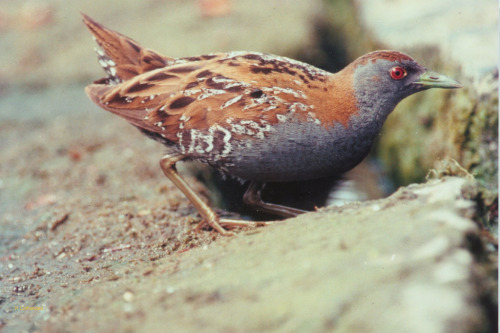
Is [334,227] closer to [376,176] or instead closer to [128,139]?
[376,176]

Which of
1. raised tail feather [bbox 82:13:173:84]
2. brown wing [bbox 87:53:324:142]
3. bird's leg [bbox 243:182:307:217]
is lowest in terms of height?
bird's leg [bbox 243:182:307:217]

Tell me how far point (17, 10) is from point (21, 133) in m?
3.36

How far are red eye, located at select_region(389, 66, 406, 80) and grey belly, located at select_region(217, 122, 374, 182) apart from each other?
45 cm

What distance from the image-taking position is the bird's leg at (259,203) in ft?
14.9

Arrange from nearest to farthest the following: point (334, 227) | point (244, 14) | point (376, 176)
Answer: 1. point (334, 227)
2. point (376, 176)
3. point (244, 14)

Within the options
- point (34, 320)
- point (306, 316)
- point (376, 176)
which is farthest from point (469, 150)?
point (34, 320)

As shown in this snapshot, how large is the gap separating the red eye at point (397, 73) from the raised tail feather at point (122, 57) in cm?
175

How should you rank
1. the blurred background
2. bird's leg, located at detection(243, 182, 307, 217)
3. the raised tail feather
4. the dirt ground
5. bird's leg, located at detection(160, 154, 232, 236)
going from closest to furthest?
the dirt ground → bird's leg, located at detection(160, 154, 232, 236) → bird's leg, located at detection(243, 182, 307, 217) → the raised tail feather → the blurred background

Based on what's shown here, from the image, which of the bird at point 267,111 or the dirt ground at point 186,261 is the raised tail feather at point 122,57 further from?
the dirt ground at point 186,261

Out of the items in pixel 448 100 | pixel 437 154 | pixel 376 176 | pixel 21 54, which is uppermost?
pixel 21 54

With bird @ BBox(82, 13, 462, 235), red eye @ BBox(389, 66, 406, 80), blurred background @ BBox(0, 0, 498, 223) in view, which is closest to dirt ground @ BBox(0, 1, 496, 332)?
blurred background @ BBox(0, 0, 498, 223)

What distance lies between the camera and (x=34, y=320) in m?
3.04

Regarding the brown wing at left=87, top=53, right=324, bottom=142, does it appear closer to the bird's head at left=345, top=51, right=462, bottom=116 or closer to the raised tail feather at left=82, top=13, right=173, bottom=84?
the raised tail feather at left=82, top=13, right=173, bottom=84

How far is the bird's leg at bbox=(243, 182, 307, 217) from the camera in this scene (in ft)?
14.9
